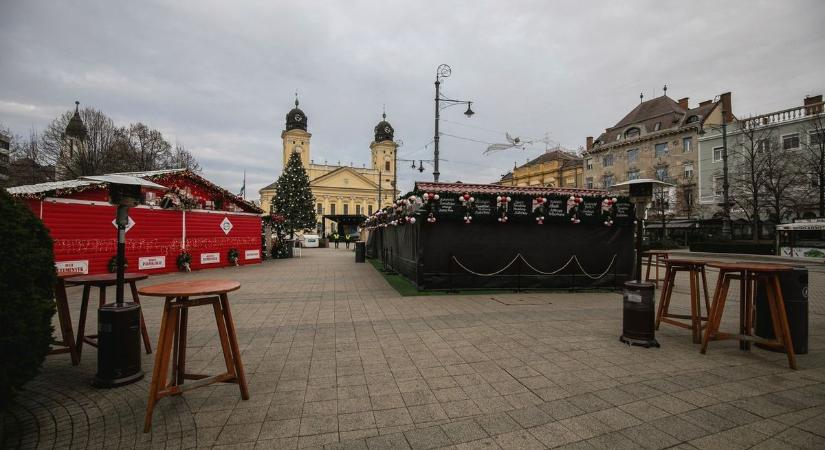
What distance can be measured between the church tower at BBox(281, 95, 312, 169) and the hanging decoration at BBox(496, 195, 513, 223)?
73250 mm

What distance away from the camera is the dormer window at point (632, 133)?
1901 inches

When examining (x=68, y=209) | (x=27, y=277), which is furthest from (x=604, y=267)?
(x=68, y=209)

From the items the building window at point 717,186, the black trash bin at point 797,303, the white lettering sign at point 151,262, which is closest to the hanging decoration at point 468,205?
the black trash bin at point 797,303

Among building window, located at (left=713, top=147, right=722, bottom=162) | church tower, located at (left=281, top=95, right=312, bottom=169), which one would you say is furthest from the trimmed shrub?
church tower, located at (left=281, top=95, right=312, bottom=169)

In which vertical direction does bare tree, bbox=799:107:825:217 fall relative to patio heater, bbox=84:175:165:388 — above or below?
above

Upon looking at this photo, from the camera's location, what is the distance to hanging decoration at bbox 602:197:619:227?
11.5 metres

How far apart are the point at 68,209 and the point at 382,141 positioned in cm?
7748

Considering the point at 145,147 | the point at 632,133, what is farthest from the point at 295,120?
the point at 632,133

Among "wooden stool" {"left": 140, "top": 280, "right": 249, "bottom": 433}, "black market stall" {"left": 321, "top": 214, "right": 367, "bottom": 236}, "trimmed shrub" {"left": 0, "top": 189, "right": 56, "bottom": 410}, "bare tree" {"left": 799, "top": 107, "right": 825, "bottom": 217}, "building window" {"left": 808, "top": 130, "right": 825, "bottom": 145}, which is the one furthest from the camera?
"black market stall" {"left": 321, "top": 214, "right": 367, "bottom": 236}

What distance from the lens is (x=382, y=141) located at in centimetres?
8788

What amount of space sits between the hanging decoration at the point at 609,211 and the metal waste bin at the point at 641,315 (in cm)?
642

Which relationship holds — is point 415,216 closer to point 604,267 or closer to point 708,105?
point 604,267

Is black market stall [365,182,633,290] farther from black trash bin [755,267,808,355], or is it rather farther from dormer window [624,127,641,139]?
dormer window [624,127,641,139]

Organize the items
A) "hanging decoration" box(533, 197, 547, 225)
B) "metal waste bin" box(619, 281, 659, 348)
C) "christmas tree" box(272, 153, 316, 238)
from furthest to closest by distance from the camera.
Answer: "christmas tree" box(272, 153, 316, 238), "hanging decoration" box(533, 197, 547, 225), "metal waste bin" box(619, 281, 659, 348)
